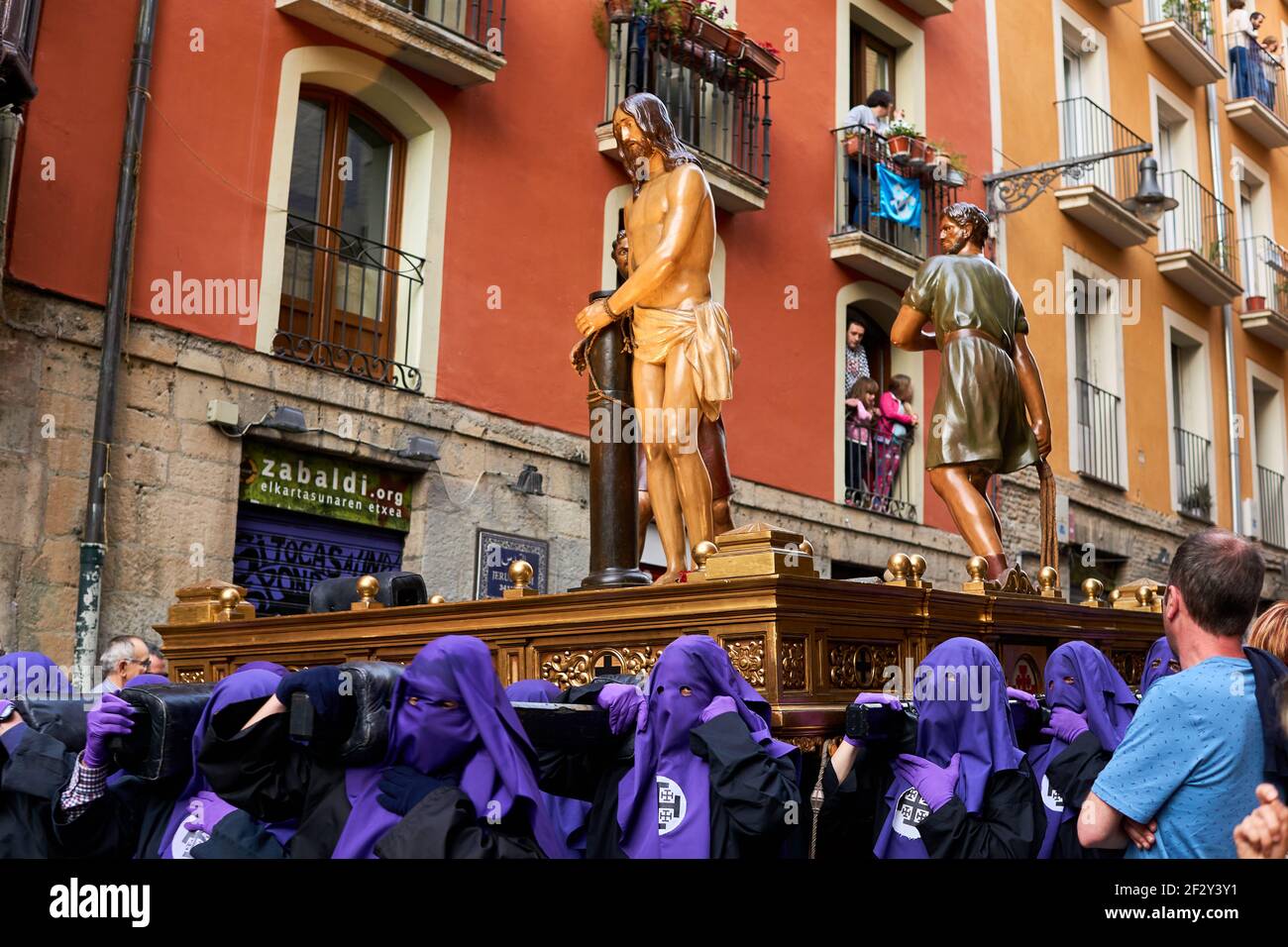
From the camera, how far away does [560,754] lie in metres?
4.29

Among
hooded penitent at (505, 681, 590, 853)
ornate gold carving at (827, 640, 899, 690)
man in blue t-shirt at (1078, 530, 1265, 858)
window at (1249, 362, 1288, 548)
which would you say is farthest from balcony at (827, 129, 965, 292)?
man in blue t-shirt at (1078, 530, 1265, 858)

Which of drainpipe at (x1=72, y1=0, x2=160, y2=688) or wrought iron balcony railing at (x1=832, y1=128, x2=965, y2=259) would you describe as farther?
wrought iron balcony railing at (x1=832, y1=128, x2=965, y2=259)

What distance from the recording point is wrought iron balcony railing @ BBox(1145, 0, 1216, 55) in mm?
20250

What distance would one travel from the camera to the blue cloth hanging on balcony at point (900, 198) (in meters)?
14.9

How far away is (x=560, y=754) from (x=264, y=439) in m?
5.94

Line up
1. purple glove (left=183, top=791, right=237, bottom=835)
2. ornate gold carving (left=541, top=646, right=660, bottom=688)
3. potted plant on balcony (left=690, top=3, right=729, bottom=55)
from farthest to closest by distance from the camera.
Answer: potted plant on balcony (left=690, top=3, right=729, bottom=55) < ornate gold carving (left=541, top=646, right=660, bottom=688) < purple glove (left=183, top=791, right=237, bottom=835)

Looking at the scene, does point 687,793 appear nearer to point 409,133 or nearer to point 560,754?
point 560,754

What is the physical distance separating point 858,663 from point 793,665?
42 centimetres

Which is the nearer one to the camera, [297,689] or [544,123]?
[297,689]

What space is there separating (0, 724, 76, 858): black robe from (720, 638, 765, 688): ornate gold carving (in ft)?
7.02

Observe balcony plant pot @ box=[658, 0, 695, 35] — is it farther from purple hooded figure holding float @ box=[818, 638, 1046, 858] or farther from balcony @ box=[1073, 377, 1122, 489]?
purple hooded figure holding float @ box=[818, 638, 1046, 858]

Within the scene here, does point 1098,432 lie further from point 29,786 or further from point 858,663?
point 29,786

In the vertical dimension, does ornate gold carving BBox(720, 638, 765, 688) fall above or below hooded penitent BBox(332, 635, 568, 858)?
above
